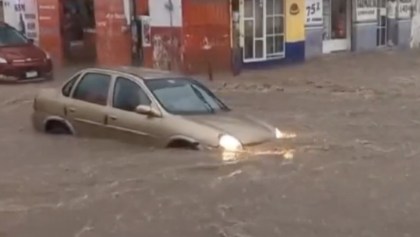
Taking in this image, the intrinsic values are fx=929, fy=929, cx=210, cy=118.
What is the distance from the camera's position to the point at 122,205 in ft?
30.5

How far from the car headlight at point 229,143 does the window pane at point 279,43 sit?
632 inches

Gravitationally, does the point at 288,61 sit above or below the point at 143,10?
below

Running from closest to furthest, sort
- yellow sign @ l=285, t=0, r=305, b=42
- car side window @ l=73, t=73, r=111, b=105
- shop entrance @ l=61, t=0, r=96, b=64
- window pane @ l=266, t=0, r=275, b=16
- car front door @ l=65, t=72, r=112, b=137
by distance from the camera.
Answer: car front door @ l=65, t=72, r=112, b=137 → car side window @ l=73, t=73, r=111, b=105 → window pane @ l=266, t=0, r=275, b=16 → yellow sign @ l=285, t=0, r=305, b=42 → shop entrance @ l=61, t=0, r=96, b=64

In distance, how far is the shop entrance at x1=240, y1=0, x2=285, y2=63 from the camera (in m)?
26.3

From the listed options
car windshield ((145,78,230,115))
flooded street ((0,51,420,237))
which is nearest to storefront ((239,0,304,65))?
flooded street ((0,51,420,237))

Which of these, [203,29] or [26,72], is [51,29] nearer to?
[26,72]

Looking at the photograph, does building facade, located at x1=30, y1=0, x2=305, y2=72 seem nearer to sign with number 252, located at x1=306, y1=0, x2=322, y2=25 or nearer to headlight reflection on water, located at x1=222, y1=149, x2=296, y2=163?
sign with number 252, located at x1=306, y1=0, x2=322, y2=25

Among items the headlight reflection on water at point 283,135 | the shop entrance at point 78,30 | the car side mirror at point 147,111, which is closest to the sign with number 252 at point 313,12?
the shop entrance at point 78,30

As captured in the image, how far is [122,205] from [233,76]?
15.6 meters

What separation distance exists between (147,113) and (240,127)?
1253mm

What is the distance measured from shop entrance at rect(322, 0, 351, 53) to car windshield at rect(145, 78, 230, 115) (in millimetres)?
17644

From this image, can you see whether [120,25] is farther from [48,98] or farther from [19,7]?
[48,98]

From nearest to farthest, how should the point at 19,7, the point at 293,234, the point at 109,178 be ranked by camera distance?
the point at 293,234 → the point at 109,178 → the point at 19,7

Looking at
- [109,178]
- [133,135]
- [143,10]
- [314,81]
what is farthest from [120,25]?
[109,178]
